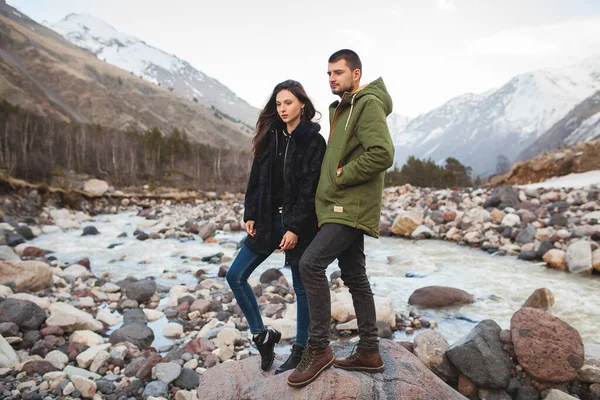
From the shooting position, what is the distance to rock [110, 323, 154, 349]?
469 centimetres

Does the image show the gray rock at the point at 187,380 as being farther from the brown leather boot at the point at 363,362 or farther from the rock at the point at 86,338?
the brown leather boot at the point at 363,362

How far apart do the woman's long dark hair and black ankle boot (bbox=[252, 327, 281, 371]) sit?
1.40 meters

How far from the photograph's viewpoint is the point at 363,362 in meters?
2.61

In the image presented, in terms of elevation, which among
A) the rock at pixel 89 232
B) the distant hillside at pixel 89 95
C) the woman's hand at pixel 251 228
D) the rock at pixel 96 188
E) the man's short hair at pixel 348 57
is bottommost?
the rock at pixel 96 188

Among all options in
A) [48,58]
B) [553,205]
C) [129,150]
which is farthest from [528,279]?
[48,58]

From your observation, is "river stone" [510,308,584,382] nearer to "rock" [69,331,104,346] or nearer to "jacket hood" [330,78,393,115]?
"jacket hood" [330,78,393,115]

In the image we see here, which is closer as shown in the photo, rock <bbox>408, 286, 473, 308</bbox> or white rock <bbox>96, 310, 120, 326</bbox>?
white rock <bbox>96, 310, 120, 326</bbox>

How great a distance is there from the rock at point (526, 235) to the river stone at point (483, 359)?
7.32m

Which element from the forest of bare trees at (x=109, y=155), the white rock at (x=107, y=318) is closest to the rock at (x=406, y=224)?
the white rock at (x=107, y=318)

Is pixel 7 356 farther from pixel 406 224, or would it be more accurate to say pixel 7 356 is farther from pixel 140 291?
pixel 406 224

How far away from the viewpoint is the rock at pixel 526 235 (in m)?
9.97

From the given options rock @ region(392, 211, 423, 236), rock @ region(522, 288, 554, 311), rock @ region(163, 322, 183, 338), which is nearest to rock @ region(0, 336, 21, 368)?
rock @ region(163, 322, 183, 338)

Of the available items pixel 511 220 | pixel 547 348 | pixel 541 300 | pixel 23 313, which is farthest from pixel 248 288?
pixel 511 220

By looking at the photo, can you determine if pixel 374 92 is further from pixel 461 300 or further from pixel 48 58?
pixel 48 58
